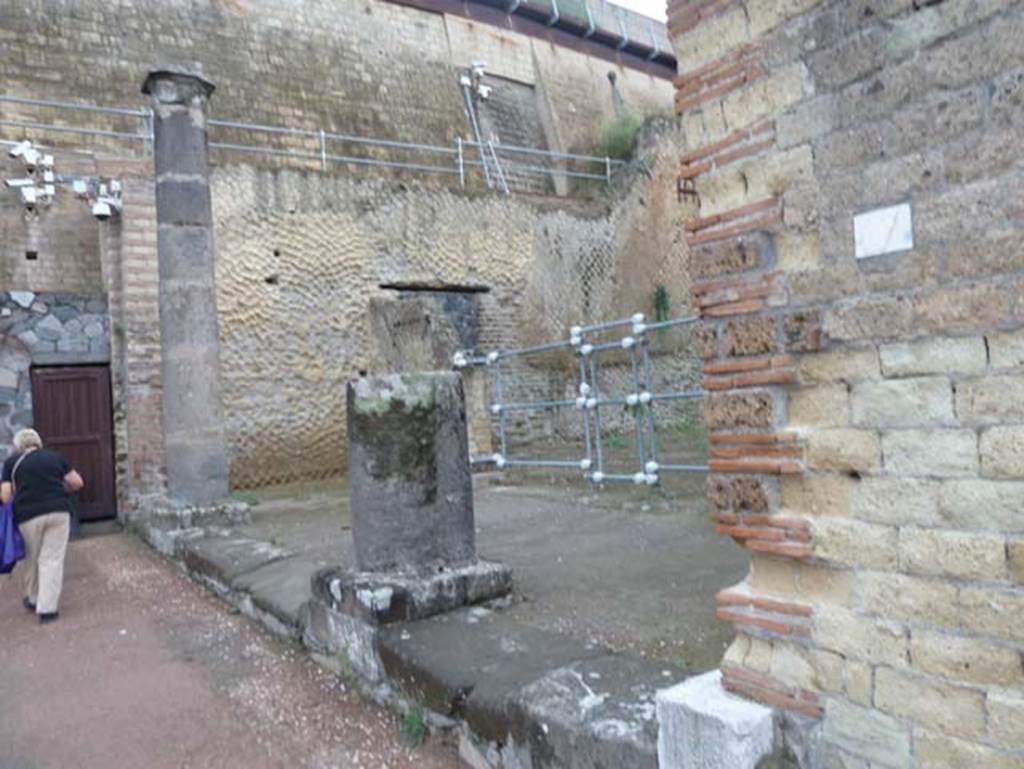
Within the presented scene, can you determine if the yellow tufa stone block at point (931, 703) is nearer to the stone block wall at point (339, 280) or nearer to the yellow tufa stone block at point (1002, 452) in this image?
the yellow tufa stone block at point (1002, 452)

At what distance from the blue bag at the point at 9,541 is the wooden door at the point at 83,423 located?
177 inches

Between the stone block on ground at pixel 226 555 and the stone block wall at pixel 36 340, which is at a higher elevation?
the stone block wall at pixel 36 340

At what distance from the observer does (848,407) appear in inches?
81.0

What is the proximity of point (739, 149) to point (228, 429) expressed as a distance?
9280 mm

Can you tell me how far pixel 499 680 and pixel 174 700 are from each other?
1853 mm

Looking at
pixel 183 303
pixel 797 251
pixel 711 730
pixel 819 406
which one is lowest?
pixel 711 730

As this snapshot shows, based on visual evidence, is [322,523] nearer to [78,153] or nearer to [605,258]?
[78,153]

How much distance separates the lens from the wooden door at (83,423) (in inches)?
380

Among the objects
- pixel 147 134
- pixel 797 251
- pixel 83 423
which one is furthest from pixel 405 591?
pixel 147 134

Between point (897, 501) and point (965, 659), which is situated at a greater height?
point (897, 501)

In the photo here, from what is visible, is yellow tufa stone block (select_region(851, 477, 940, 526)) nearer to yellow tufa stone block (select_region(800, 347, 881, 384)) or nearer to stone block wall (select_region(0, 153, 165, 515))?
yellow tufa stone block (select_region(800, 347, 881, 384))

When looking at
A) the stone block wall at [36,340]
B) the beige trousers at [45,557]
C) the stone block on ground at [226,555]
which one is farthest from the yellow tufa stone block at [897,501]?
the stone block wall at [36,340]

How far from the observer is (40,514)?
5.65 metres

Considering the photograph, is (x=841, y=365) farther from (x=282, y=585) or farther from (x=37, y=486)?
(x=37, y=486)
